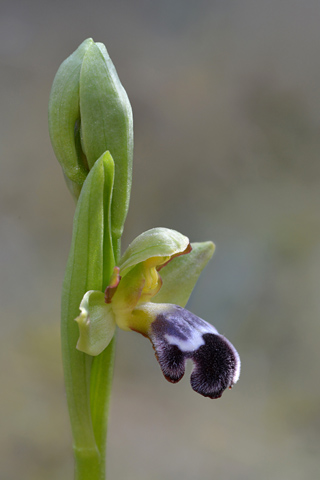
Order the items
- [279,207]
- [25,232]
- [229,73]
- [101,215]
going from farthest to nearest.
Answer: [229,73]
[279,207]
[25,232]
[101,215]

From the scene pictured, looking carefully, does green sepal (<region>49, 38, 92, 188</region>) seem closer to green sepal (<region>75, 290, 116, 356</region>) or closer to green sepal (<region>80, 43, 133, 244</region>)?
green sepal (<region>80, 43, 133, 244</region>)

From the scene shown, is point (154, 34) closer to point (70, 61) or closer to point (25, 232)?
point (25, 232)

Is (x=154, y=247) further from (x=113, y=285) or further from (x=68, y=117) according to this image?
(x=68, y=117)

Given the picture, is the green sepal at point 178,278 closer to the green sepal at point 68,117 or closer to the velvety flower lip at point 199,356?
the velvety flower lip at point 199,356

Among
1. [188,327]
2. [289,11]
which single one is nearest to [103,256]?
[188,327]

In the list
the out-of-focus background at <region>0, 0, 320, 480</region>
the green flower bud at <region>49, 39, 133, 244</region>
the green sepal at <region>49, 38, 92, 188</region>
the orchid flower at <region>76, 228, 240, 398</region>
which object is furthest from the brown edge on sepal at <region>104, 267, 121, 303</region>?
the out-of-focus background at <region>0, 0, 320, 480</region>
